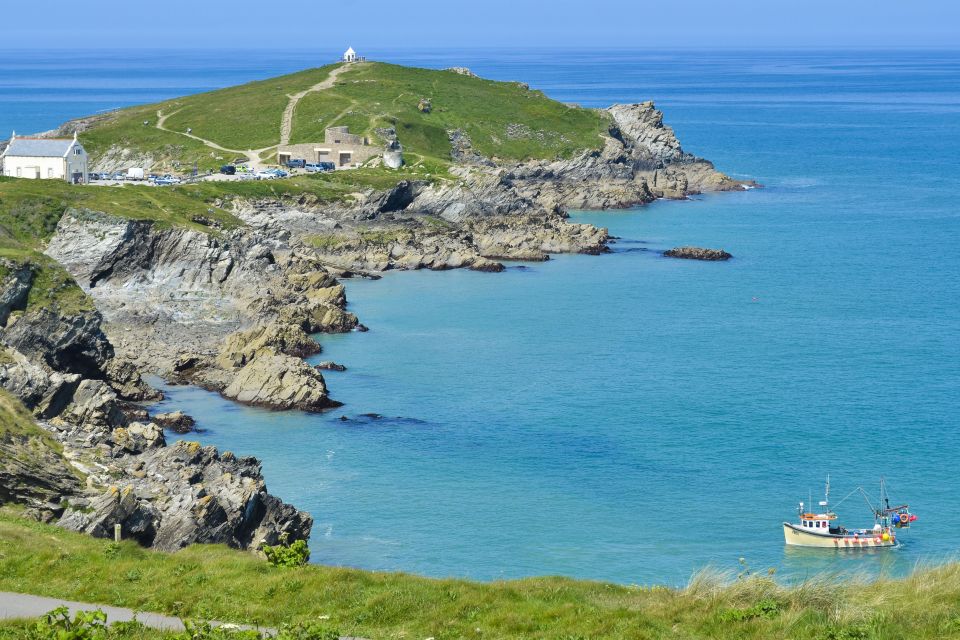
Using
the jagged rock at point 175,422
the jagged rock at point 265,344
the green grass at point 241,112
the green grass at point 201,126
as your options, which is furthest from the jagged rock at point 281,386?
the green grass at point 241,112

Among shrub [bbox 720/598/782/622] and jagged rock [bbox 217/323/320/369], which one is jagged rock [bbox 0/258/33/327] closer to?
jagged rock [bbox 217/323/320/369]

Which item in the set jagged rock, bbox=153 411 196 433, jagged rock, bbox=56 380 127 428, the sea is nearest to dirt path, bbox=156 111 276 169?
the sea

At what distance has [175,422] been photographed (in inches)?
2354

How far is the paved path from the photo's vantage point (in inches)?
922

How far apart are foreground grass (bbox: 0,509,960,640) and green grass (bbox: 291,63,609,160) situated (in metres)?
123

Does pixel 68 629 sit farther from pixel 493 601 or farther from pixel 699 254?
pixel 699 254

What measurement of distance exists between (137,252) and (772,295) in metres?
49.6

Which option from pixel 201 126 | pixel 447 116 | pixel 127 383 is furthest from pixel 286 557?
pixel 447 116

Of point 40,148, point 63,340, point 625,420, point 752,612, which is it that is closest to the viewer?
point 752,612

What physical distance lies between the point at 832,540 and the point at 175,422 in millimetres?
31236

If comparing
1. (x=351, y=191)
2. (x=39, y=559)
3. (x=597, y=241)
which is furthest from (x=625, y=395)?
(x=351, y=191)

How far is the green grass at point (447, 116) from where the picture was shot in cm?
15450

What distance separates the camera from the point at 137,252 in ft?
279

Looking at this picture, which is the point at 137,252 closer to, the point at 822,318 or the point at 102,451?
the point at 102,451
